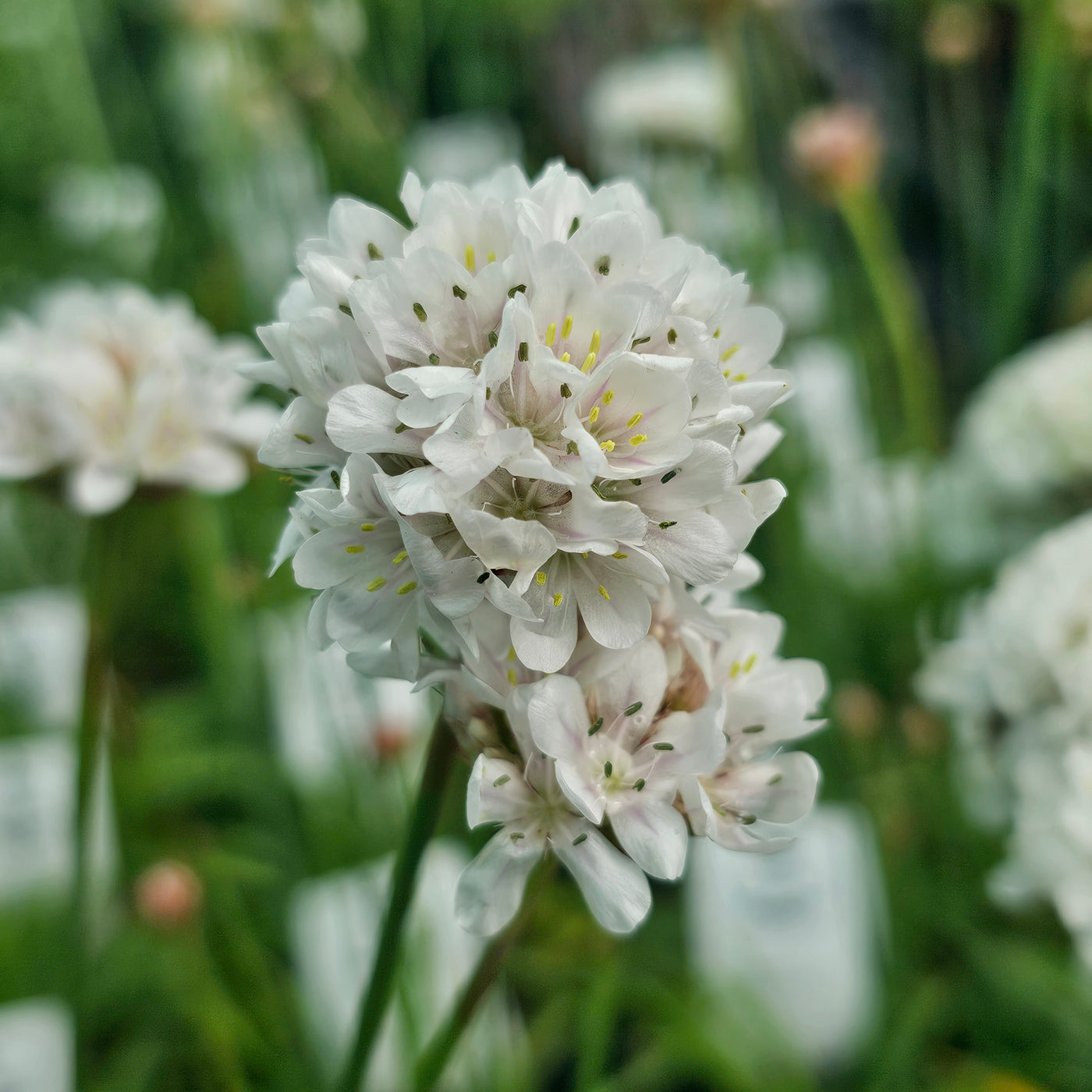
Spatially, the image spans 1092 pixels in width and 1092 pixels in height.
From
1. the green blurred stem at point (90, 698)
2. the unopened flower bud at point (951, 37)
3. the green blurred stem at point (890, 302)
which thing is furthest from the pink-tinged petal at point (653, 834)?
the unopened flower bud at point (951, 37)

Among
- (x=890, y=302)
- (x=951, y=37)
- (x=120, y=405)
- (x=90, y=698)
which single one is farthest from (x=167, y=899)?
(x=951, y=37)

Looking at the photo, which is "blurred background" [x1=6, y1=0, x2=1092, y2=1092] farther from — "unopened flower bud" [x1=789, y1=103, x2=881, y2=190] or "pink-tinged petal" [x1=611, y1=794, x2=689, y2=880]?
"pink-tinged petal" [x1=611, y1=794, x2=689, y2=880]

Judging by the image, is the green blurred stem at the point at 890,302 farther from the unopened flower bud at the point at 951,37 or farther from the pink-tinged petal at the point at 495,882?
the pink-tinged petal at the point at 495,882

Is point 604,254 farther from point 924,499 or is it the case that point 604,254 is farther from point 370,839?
point 924,499

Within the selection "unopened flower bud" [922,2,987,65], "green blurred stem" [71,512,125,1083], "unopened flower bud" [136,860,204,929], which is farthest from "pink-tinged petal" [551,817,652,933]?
"unopened flower bud" [922,2,987,65]

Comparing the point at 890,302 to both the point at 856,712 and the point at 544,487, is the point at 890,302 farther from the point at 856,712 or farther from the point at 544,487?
the point at 544,487

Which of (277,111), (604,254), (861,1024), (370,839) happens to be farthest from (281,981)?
(277,111)
